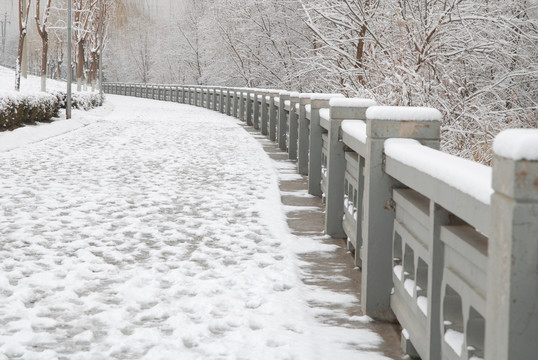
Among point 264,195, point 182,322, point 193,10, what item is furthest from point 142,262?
point 193,10

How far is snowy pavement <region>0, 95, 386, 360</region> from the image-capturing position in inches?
174

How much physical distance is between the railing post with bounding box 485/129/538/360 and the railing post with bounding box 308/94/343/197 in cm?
720

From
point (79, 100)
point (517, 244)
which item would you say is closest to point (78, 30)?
point (79, 100)

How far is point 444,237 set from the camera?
3.26 m

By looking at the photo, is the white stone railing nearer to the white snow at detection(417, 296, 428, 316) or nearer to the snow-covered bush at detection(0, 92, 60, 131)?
the white snow at detection(417, 296, 428, 316)

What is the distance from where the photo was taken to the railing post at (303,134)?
37.4 ft

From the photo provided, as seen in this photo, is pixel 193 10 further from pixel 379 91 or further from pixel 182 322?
pixel 182 322

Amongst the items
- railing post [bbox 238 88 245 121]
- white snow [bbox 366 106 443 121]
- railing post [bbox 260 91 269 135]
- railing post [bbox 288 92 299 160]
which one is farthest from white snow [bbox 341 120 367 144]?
railing post [bbox 238 88 245 121]

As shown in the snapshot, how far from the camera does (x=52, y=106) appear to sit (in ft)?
88.1

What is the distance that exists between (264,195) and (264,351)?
19.5 ft

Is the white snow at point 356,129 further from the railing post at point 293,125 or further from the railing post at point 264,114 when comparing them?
the railing post at point 264,114

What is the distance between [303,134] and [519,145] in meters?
9.54

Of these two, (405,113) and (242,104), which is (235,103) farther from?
(405,113)

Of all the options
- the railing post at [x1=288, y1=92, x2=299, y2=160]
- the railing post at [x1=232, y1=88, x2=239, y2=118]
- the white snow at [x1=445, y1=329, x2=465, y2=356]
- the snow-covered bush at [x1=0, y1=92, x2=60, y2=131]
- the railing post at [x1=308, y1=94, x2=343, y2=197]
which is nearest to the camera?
the white snow at [x1=445, y1=329, x2=465, y2=356]
